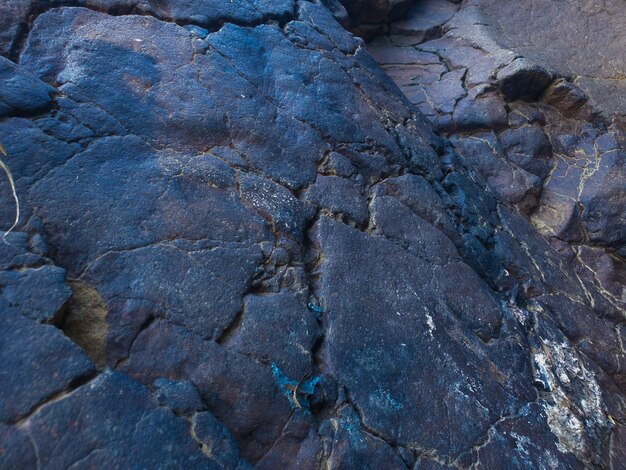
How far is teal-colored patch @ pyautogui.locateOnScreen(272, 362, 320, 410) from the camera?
1703 mm

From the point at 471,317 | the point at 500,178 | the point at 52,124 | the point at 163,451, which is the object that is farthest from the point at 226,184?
the point at 500,178

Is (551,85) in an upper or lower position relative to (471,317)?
upper

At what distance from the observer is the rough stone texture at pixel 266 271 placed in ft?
4.92

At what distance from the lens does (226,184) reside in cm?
212

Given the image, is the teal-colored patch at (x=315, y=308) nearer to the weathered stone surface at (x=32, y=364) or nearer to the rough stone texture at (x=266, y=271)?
the rough stone texture at (x=266, y=271)

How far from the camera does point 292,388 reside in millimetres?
1718

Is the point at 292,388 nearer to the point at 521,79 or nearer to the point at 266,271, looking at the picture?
the point at 266,271

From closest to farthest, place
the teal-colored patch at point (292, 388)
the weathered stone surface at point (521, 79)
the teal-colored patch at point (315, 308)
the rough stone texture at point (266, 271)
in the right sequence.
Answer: the rough stone texture at point (266, 271) → the teal-colored patch at point (292, 388) → the teal-colored patch at point (315, 308) → the weathered stone surface at point (521, 79)

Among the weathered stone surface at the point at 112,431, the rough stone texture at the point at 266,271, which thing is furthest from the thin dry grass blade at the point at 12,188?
the weathered stone surface at the point at 112,431

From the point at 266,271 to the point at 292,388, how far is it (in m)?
0.47

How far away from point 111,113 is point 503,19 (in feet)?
13.1

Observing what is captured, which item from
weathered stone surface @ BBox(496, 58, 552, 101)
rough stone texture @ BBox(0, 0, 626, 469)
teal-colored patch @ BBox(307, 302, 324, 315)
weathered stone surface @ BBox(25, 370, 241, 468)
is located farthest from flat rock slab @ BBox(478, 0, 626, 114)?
weathered stone surface @ BBox(25, 370, 241, 468)

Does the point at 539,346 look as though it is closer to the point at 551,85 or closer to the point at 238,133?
the point at 238,133

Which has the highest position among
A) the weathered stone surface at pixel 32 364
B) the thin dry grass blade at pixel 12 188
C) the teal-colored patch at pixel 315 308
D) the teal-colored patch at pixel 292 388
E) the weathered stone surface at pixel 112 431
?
the thin dry grass blade at pixel 12 188
